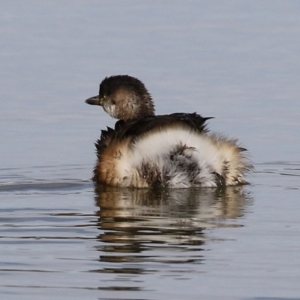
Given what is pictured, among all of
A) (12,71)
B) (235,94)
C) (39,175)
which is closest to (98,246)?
(39,175)

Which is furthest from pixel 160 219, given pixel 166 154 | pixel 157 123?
pixel 157 123

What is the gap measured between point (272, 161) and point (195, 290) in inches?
174

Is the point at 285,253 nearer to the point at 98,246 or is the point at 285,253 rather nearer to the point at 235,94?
the point at 98,246

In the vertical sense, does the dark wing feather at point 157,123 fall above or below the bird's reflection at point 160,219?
above

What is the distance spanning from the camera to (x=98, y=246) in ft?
21.4

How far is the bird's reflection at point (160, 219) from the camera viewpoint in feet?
20.7

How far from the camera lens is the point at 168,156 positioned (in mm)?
8141

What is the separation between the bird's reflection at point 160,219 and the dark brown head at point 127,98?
1.07 meters

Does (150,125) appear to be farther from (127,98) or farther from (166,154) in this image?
(127,98)

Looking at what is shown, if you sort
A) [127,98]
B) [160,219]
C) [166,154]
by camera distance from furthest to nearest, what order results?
1. [127,98]
2. [166,154]
3. [160,219]

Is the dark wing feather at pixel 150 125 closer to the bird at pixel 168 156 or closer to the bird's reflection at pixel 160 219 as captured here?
the bird at pixel 168 156

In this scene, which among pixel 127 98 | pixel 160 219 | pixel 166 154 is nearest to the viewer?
pixel 160 219

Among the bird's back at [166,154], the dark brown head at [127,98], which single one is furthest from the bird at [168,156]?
the dark brown head at [127,98]

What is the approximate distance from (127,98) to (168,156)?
5.44 feet
